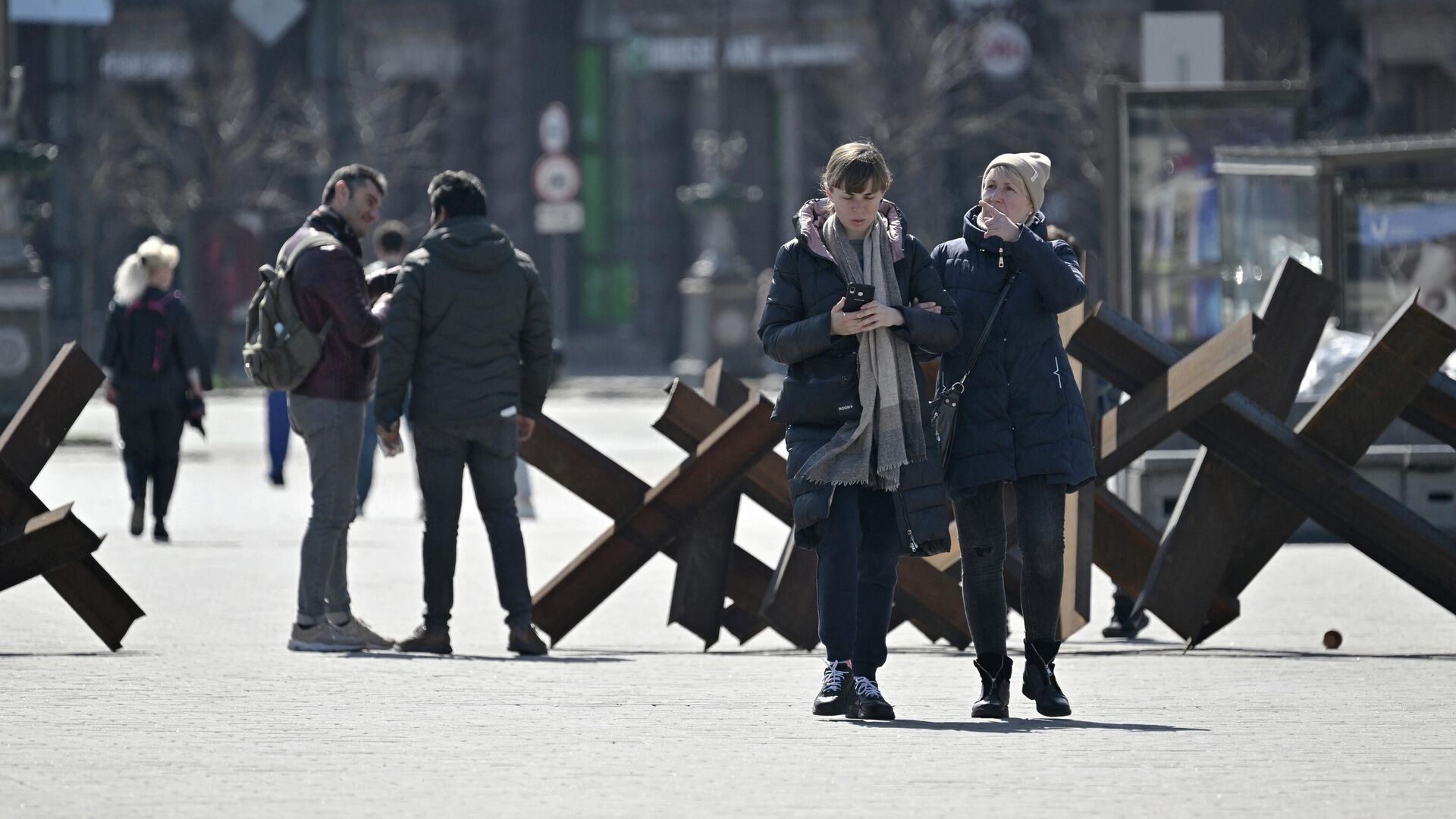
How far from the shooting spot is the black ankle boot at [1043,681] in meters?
7.22

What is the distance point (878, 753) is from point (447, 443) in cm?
299

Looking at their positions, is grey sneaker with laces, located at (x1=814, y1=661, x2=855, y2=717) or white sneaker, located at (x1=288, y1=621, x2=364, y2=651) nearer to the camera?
grey sneaker with laces, located at (x1=814, y1=661, x2=855, y2=717)

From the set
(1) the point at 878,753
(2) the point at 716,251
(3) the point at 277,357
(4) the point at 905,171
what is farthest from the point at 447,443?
(4) the point at 905,171

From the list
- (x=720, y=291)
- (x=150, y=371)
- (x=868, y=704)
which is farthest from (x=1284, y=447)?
(x=720, y=291)

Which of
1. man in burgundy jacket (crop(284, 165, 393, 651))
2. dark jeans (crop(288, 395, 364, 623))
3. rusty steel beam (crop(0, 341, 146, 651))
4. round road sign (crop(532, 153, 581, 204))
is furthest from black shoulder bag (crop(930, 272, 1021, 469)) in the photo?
round road sign (crop(532, 153, 581, 204))

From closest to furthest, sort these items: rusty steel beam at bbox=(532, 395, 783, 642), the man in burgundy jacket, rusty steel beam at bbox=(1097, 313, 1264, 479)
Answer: rusty steel beam at bbox=(1097, 313, 1264, 479), rusty steel beam at bbox=(532, 395, 783, 642), the man in burgundy jacket

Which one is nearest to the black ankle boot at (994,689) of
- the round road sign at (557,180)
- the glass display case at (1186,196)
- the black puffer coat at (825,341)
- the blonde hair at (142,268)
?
the black puffer coat at (825,341)

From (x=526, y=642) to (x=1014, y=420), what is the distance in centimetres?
245

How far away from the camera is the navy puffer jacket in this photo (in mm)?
7160

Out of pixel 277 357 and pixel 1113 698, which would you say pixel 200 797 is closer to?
pixel 1113 698

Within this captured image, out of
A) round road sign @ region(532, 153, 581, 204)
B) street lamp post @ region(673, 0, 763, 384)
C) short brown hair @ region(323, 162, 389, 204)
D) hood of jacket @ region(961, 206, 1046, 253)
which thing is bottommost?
street lamp post @ region(673, 0, 763, 384)

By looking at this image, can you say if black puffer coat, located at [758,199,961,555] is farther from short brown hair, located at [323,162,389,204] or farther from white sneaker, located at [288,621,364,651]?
short brown hair, located at [323,162,389,204]

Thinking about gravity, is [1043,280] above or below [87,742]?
above

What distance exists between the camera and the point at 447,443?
9.10 m
